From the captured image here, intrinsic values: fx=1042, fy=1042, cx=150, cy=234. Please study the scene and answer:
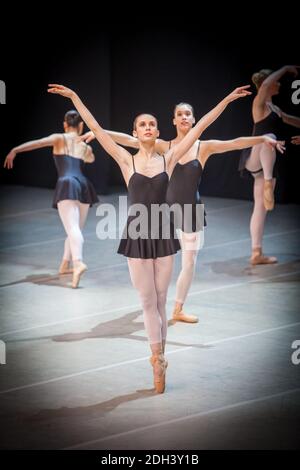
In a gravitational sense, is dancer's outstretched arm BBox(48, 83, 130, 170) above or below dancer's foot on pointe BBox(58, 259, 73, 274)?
above

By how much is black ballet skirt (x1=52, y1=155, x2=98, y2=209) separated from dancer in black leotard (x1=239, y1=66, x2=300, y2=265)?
151 cm

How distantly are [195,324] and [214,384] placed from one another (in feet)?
4.69

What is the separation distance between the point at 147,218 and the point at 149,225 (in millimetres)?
68

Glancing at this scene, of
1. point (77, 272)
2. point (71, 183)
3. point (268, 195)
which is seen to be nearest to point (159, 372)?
point (77, 272)

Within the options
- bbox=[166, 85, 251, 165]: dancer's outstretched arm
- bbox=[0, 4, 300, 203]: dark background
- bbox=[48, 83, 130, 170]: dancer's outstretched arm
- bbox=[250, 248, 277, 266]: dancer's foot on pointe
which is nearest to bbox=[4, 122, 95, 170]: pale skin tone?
bbox=[250, 248, 277, 266]: dancer's foot on pointe

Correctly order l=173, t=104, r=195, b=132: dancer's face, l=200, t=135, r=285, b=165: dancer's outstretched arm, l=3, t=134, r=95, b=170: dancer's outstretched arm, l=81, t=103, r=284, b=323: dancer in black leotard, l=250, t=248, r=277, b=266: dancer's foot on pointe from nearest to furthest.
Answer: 1. l=200, t=135, r=285, b=165: dancer's outstretched arm
2. l=173, t=104, r=195, b=132: dancer's face
3. l=81, t=103, r=284, b=323: dancer in black leotard
4. l=3, t=134, r=95, b=170: dancer's outstretched arm
5. l=250, t=248, r=277, b=266: dancer's foot on pointe

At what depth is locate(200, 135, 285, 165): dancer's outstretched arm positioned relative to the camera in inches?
256

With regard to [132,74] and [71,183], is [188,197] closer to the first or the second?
[71,183]

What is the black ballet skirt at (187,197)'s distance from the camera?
7.31 metres

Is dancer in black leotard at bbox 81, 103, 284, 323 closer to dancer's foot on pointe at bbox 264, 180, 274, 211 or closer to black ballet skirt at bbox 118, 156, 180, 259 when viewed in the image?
black ballet skirt at bbox 118, 156, 180, 259

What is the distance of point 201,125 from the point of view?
19.5ft

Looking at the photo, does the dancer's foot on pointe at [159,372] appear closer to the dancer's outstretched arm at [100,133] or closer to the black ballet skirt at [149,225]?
the black ballet skirt at [149,225]

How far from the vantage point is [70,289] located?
337 inches
